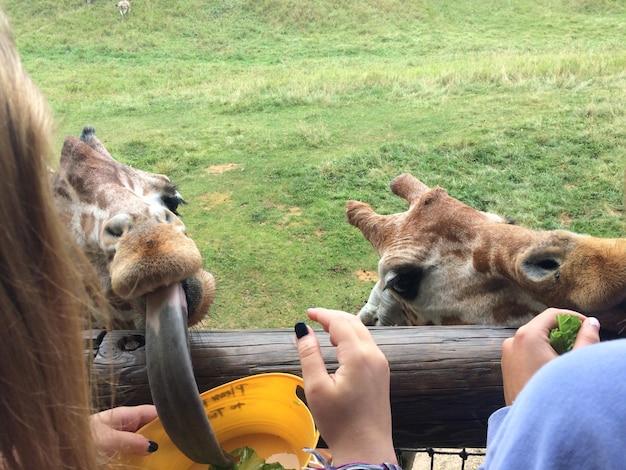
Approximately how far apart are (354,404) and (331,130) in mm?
9761

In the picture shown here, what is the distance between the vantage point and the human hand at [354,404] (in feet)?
4.71

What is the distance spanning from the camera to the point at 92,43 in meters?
24.0

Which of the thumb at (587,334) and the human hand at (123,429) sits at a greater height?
the thumb at (587,334)

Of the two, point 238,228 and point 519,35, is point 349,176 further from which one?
point 519,35

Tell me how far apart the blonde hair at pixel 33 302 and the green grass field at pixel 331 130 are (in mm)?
529

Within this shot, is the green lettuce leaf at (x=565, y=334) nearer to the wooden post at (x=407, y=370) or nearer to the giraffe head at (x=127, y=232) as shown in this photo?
the wooden post at (x=407, y=370)

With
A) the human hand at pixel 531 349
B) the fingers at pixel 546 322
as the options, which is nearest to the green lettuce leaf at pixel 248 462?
the human hand at pixel 531 349

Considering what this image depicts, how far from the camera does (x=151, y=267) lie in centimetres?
164

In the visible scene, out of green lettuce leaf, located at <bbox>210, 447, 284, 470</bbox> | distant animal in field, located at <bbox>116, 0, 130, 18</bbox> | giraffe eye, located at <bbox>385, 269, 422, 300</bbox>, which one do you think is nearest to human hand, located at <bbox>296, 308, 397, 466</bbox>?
green lettuce leaf, located at <bbox>210, 447, 284, 470</bbox>

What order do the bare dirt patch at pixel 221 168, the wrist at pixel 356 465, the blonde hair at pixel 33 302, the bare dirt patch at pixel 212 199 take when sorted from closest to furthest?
the blonde hair at pixel 33 302 → the wrist at pixel 356 465 → the bare dirt patch at pixel 212 199 → the bare dirt patch at pixel 221 168

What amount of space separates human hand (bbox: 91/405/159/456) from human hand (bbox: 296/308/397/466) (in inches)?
19.3

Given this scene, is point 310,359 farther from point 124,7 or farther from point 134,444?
point 124,7

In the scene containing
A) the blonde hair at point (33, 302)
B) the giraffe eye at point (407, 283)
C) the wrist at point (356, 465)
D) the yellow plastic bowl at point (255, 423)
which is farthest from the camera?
the giraffe eye at point (407, 283)

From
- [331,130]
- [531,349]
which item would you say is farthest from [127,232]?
[331,130]
